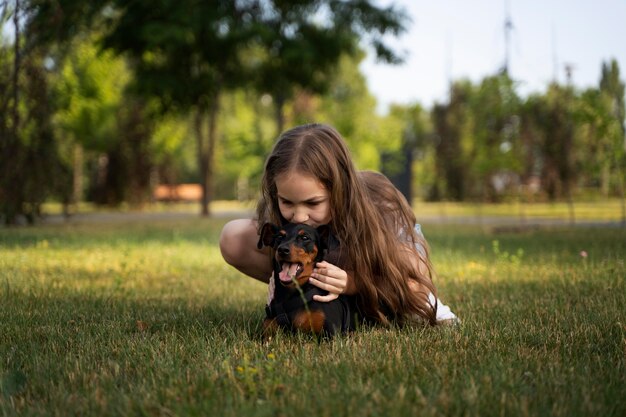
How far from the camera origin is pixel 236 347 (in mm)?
3070

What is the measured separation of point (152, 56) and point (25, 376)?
16812mm

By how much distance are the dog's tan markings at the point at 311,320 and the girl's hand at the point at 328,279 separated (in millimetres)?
80

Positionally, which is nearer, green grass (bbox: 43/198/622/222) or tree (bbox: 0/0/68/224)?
tree (bbox: 0/0/68/224)

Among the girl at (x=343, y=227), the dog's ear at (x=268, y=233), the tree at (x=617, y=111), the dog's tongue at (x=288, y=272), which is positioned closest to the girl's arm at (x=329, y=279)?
the girl at (x=343, y=227)

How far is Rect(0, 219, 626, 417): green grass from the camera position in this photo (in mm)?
2199

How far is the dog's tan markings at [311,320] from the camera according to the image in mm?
3201

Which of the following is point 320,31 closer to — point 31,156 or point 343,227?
point 31,156

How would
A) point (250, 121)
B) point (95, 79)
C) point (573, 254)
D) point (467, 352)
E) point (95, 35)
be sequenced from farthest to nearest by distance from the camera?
1. point (250, 121)
2. point (95, 79)
3. point (95, 35)
4. point (573, 254)
5. point (467, 352)

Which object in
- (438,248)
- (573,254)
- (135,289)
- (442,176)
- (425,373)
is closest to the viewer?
(425,373)

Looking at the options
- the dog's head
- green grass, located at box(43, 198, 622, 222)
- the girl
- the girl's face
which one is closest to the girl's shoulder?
the girl

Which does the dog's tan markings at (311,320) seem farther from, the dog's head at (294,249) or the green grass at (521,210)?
the green grass at (521,210)

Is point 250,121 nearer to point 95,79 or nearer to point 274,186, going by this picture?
point 95,79

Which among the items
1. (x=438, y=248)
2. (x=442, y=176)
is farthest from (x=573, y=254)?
(x=442, y=176)

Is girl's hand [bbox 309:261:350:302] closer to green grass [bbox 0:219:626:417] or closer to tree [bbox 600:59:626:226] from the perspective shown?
green grass [bbox 0:219:626:417]
